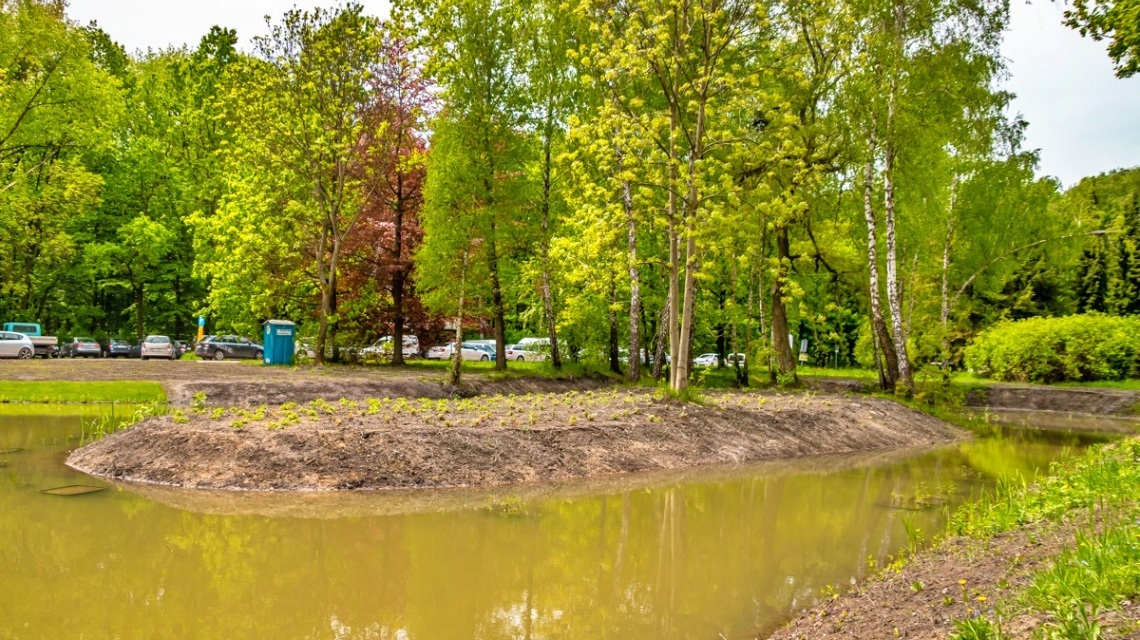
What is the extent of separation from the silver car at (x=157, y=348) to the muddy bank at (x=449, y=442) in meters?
30.4

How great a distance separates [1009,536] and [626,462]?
24.5 feet

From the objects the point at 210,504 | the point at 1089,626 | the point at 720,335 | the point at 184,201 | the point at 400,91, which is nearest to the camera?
the point at 1089,626

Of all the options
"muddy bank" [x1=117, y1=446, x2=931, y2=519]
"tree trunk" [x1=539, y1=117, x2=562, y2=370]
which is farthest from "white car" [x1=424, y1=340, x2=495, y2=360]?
"muddy bank" [x1=117, y1=446, x2=931, y2=519]

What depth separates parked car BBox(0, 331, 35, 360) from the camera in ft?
121

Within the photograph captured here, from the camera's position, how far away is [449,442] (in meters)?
13.0

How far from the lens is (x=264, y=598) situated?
6.73 m

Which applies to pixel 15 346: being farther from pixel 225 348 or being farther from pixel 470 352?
pixel 470 352

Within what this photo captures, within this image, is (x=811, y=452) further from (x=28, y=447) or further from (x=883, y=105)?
(x=28, y=447)

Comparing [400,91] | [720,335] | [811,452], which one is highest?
[400,91]

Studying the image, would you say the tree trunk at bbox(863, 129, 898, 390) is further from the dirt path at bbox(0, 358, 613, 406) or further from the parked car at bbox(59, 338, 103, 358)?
the parked car at bbox(59, 338, 103, 358)

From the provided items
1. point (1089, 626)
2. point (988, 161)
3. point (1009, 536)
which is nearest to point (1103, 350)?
point (988, 161)

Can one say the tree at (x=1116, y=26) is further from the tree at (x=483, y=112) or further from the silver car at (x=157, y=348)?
the silver car at (x=157, y=348)

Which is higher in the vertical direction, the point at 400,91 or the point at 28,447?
the point at 400,91

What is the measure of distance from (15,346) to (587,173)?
103 ft
